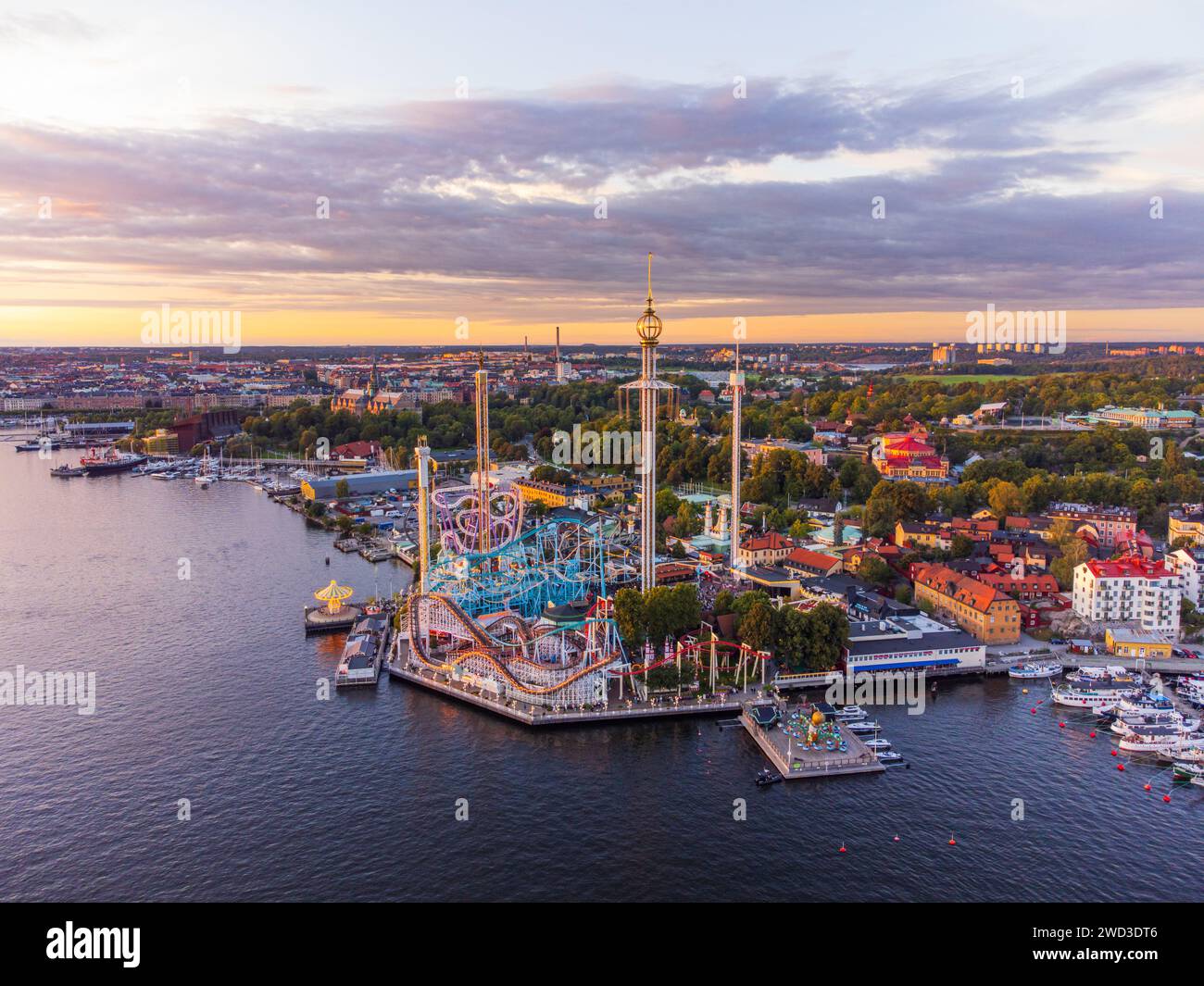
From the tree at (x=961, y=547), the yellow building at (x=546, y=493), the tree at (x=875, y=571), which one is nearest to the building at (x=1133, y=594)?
the tree at (x=961, y=547)

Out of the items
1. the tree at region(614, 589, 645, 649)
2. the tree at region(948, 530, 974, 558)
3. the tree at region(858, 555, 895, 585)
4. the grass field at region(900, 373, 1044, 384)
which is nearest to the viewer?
the tree at region(614, 589, 645, 649)

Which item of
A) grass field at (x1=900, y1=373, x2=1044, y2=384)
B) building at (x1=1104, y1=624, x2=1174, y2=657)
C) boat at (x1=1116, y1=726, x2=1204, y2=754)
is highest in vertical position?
grass field at (x1=900, y1=373, x2=1044, y2=384)

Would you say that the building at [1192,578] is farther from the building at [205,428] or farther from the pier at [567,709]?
the building at [205,428]

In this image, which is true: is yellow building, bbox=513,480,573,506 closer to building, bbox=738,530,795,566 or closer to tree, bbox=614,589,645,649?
building, bbox=738,530,795,566

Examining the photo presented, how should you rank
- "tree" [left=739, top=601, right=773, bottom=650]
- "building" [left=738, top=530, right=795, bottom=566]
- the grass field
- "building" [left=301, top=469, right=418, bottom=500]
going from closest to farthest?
"tree" [left=739, top=601, right=773, bottom=650] → "building" [left=738, top=530, right=795, bottom=566] → "building" [left=301, top=469, right=418, bottom=500] → the grass field

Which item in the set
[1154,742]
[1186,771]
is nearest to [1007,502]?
[1154,742]

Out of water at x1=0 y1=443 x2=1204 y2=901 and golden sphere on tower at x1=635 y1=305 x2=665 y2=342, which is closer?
water at x1=0 y1=443 x2=1204 y2=901

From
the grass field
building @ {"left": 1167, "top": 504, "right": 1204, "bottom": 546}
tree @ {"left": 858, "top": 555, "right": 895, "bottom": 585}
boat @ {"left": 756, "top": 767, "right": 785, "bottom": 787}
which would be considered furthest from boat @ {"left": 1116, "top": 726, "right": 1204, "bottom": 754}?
the grass field
